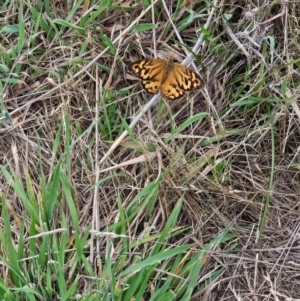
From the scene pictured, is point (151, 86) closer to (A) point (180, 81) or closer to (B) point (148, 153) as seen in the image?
(A) point (180, 81)

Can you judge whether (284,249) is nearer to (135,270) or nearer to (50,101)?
(135,270)

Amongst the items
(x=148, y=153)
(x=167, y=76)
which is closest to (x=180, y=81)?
(x=167, y=76)

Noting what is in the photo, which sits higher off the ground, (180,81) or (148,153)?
(180,81)

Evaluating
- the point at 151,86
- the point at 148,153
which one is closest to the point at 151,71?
the point at 151,86

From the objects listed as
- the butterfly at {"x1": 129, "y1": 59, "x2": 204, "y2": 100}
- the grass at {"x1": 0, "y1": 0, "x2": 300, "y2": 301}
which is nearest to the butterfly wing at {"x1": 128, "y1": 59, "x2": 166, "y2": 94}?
the butterfly at {"x1": 129, "y1": 59, "x2": 204, "y2": 100}

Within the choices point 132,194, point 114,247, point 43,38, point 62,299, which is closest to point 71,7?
point 43,38

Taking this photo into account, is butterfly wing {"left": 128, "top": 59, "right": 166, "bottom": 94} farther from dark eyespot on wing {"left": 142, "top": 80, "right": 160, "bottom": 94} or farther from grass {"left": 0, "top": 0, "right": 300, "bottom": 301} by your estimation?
grass {"left": 0, "top": 0, "right": 300, "bottom": 301}

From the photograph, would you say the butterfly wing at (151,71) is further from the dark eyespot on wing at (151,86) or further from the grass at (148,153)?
the grass at (148,153)
